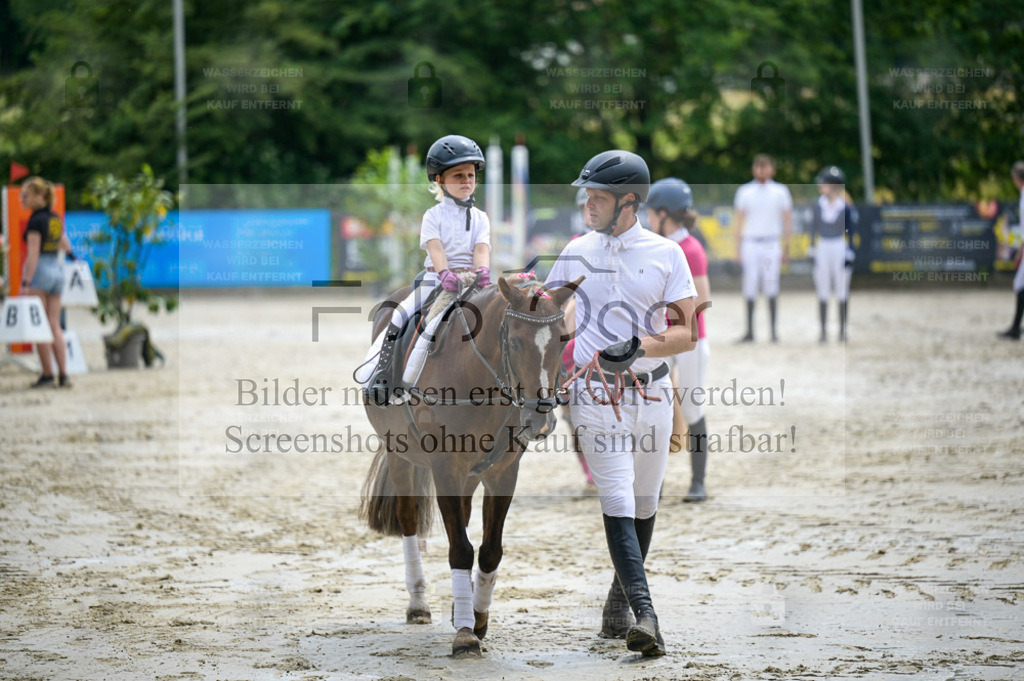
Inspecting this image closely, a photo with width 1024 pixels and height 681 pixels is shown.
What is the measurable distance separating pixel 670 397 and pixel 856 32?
26595 mm

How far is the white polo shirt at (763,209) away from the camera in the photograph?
55.0 ft

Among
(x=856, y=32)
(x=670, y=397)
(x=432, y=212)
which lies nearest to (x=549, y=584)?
(x=670, y=397)

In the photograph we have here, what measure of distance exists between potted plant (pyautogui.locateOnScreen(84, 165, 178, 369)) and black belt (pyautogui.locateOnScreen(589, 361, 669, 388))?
36.5 ft

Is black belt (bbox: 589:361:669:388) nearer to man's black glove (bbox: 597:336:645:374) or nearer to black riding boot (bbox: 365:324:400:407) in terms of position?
man's black glove (bbox: 597:336:645:374)

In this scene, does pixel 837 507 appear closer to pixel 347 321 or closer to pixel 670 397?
pixel 670 397

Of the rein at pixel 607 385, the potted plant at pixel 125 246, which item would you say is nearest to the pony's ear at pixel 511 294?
the rein at pixel 607 385

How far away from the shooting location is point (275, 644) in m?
5.19

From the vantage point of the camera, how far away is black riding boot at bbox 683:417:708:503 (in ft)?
26.7

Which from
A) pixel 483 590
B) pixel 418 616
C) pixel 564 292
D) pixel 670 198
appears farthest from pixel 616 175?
pixel 670 198

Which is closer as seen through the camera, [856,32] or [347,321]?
[347,321]

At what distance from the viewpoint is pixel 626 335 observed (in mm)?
5109

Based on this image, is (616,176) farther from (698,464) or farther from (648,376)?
(698,464)

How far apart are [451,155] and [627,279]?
1.17 metres

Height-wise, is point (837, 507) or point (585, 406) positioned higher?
point (585, 406)
